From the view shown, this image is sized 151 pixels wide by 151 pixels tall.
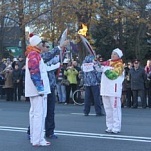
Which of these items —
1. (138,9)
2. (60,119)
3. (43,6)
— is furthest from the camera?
(138,9)

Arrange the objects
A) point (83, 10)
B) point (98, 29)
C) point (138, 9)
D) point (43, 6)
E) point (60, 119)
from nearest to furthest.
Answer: point (60, 119)
point (83, 10)
point (43, 6)
point (138, 9)
point (98, 29)

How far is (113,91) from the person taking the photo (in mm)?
10906

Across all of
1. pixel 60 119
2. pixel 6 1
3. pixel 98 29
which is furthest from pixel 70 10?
pixel 60 119

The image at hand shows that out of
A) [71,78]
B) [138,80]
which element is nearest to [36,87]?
[138,80]

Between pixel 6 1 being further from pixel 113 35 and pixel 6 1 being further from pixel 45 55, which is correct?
pixel 45 55

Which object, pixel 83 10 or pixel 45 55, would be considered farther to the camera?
pixel 83 10

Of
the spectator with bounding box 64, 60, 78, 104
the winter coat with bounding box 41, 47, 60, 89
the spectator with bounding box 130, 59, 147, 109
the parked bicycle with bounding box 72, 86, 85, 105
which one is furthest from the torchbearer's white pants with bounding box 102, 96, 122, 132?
the spectator with bounding box 64, 60, 78, 104

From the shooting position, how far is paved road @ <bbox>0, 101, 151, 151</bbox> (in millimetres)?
9266

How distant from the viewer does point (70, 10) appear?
27.7 meters

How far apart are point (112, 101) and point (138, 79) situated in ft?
26.5

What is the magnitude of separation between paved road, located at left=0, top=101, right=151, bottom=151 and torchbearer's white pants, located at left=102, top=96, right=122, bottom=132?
0.23 m

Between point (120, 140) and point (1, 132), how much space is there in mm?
2995

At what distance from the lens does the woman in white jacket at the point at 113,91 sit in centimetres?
1088

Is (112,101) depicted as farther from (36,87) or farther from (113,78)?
(36,87)
